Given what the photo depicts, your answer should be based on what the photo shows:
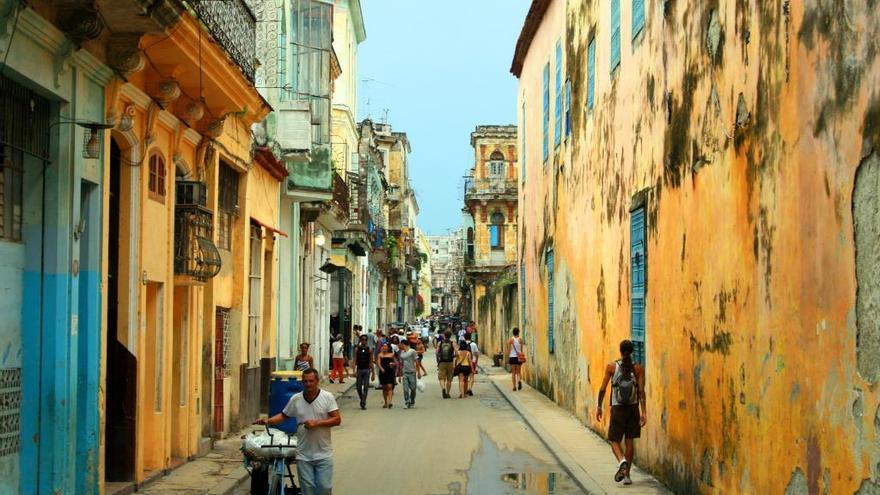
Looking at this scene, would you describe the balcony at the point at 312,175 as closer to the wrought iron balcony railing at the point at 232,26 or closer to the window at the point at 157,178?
the wrought iron balcony railing at the point at 232,26

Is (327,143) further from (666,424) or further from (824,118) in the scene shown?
(824,118)

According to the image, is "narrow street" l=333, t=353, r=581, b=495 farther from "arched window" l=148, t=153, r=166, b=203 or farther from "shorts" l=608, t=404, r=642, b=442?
"arched window" l=148, t=153, r=166, b=203

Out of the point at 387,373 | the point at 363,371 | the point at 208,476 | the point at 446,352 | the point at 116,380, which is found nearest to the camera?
the point at 116,380

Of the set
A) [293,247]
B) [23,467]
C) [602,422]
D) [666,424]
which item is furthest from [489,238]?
[23,467]

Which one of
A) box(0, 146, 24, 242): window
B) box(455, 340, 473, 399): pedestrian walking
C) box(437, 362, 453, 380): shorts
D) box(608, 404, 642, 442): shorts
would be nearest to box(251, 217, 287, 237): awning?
box(437, 362, 453, 380): shorts

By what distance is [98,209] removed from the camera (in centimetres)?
1119

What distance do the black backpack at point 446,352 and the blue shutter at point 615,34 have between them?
11588 mm

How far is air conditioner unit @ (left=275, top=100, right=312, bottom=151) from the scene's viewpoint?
21.6 metres

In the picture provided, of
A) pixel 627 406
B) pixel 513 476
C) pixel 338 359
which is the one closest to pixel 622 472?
pixel 627 406

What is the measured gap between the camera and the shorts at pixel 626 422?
41.6 feet

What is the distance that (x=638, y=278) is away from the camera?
50.2 feet

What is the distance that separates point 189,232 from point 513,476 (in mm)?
5022

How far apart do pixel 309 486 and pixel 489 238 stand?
52.1 meters

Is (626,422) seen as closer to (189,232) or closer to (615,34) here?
(189,232)
